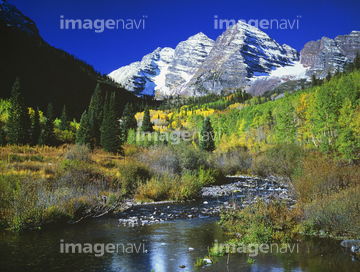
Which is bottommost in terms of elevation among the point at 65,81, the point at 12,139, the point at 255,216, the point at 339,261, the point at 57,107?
the point at 339,261

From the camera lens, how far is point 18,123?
113 ft

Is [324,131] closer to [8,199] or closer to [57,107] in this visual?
[8,199]

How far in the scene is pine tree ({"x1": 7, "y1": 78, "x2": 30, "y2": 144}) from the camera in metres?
34.2

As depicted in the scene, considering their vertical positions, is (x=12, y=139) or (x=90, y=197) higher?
(x=12, y=139)

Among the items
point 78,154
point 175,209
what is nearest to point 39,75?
point 78,154

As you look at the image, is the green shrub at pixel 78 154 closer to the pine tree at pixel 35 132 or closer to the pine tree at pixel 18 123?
the pine tree at pixel 18 123

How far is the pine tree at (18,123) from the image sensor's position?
3422 centimetres

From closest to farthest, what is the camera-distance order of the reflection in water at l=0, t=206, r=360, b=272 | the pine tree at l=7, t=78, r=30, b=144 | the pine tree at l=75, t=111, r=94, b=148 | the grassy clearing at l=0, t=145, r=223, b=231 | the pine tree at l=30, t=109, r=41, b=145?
the reflection in water at l=0, t=206, r=360, b=272, the grassy clearing at l=0, t=145, r=223, b=231, the pine tree at l=7, t=78, r=30, b=144, the pine tree at l=30, t=109, r=41, b=145, the pine tree at l=75, t=111, r=94, b=148

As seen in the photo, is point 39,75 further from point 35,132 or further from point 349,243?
point 349,243

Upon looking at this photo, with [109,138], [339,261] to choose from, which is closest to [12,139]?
[109,138]

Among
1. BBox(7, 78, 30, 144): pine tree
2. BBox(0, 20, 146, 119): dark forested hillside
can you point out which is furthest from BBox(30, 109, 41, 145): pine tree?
BBox(0, 20, 146, 119): dark forested hillside

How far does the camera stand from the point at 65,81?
Result: 143m

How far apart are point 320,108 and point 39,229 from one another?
170 ft

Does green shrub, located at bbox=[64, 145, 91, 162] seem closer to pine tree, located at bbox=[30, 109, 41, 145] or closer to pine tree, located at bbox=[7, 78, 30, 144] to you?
pine tree, located at bbox=[7, 78, 30, 144]
